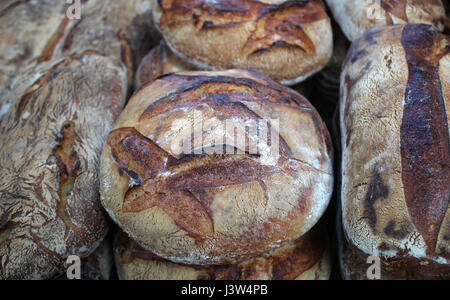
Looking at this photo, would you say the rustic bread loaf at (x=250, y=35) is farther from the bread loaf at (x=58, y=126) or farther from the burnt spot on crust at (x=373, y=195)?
the burnt spot on crust at (x=373, y=195)

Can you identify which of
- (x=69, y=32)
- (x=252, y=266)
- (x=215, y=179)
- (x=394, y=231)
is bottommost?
(x=252, y=266)

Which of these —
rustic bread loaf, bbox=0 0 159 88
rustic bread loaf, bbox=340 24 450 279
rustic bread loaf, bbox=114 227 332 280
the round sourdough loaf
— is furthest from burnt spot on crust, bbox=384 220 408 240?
rustic bread loaf, bbox=0 0 159 88

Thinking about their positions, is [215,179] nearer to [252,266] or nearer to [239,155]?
[239,155]
